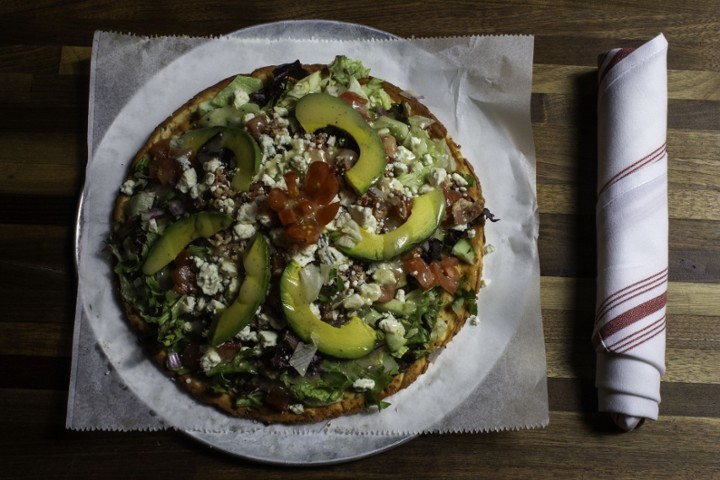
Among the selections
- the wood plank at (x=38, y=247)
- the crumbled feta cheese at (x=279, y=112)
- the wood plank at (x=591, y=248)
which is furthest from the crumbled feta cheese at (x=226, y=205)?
the wood plank at (x=591, y=248)

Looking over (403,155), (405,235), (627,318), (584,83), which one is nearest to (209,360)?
(405,235)

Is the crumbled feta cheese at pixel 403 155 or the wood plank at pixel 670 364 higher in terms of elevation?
the crumbled feta cheese at pixel 403 155

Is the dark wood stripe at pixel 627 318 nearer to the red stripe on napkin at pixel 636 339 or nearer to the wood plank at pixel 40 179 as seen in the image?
the red stripe on napkin at pixel 636 339

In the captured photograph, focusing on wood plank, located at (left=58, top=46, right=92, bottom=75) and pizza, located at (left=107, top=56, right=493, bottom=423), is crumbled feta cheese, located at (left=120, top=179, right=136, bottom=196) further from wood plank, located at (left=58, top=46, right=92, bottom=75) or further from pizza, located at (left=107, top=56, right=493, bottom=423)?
wood plank, located at (left=58, top=46, right=92, bottom=75)

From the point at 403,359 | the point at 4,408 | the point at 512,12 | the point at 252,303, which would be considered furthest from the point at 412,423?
the point at 512,12

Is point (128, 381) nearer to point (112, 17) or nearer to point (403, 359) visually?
point (403, 359)

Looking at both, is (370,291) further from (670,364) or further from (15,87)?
(15,87)
